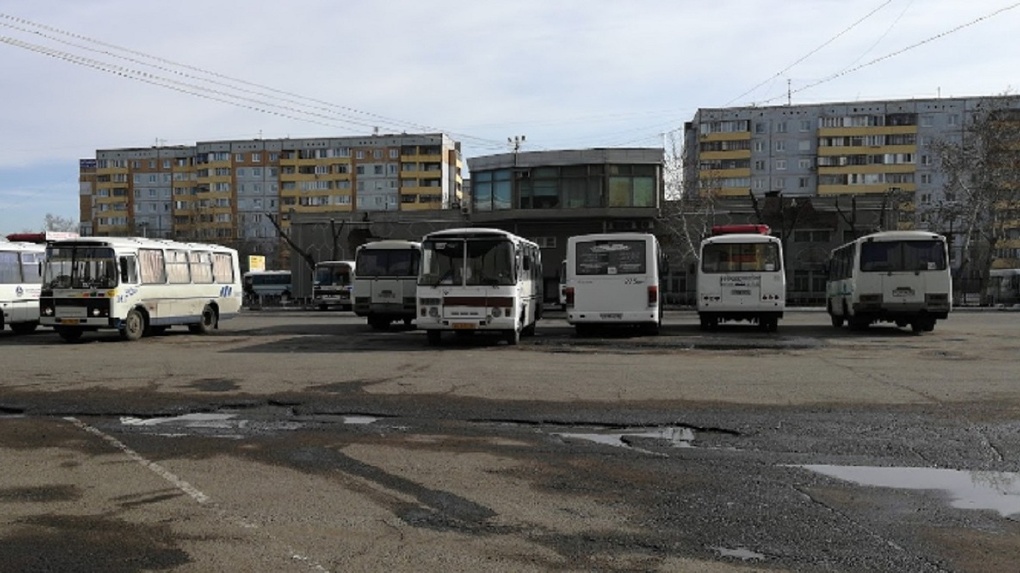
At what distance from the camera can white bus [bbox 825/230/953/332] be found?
21141 mm

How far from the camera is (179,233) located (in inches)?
4144

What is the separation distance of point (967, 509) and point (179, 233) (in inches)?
4367

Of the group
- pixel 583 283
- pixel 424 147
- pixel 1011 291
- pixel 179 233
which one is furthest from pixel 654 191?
pixel 179 233

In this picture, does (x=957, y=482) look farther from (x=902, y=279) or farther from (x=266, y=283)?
(x=266, y=283)

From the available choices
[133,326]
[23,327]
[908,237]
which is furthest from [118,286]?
[908,237]

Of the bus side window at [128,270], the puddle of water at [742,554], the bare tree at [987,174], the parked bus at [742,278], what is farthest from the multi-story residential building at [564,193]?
the puddle of water at [742,554]

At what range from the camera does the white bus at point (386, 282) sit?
24484 mm

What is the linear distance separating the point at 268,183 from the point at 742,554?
4541 inches

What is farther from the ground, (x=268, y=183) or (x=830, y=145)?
(x=830, y=145)

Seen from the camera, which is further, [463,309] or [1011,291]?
[1011,291]

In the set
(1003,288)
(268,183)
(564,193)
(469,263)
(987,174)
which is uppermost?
(268,183)

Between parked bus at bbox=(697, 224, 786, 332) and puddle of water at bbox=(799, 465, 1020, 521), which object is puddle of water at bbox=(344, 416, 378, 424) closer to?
puddle of water at bbox=(799, 465, 1020, 521)

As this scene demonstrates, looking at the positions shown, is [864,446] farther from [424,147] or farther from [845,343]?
[424,147]

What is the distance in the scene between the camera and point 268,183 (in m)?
113
